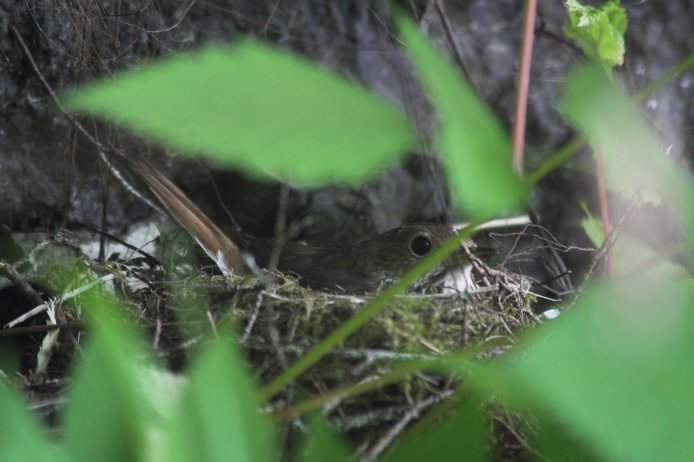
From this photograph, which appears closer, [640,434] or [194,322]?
[640,434]

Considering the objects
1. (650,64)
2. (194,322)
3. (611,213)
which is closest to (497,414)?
(194,322)

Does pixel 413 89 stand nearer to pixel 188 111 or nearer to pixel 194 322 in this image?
pixel 194 322

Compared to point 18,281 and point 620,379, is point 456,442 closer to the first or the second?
point 620,379

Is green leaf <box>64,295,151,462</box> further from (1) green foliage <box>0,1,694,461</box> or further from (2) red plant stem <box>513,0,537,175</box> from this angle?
(2) red plant stem <box>513,0,537,175</box>

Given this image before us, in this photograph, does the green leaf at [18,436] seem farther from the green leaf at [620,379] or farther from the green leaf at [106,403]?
the green leaf at [620,379]

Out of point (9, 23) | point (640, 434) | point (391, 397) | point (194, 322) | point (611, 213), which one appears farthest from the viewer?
point (611, 213)

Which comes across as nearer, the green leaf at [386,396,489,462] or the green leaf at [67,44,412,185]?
the green leaf at [67,44,412,185]

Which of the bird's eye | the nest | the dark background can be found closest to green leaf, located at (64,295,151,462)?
the nest
